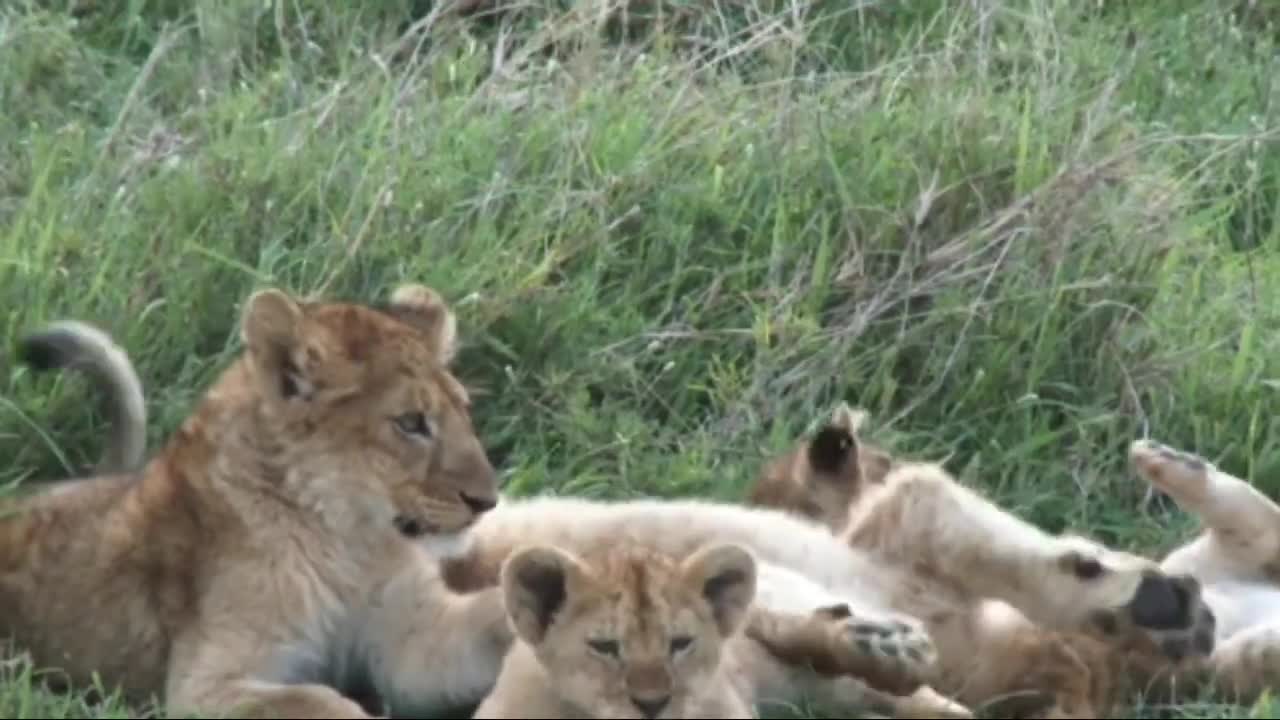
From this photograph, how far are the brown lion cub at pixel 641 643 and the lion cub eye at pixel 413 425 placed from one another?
34 cm

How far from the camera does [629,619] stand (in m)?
5.07

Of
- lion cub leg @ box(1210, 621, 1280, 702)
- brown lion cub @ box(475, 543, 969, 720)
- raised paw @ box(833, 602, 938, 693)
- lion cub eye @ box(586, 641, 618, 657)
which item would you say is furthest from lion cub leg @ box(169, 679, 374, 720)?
lion cub leg @ box(1210, 621, 1280, 702)

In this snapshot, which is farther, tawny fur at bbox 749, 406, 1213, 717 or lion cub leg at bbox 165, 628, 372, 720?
tawny fur at bbox 749, 406, 1213, 717

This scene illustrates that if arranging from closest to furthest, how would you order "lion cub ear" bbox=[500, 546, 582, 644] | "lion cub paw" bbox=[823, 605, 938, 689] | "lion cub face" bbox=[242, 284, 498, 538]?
"lion cub ear" bbox=[500, 546, 582, 644], "lion cub paw" bbox=[823, 605, 938, 689], "lion cub face" bbox=[242, 284, 498, 538]

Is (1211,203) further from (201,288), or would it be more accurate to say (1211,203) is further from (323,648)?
(323,648)

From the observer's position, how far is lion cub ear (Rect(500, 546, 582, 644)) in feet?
17.0

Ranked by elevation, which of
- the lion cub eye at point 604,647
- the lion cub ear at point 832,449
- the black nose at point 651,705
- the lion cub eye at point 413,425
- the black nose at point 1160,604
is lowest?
the lion cub ear at point 832,449

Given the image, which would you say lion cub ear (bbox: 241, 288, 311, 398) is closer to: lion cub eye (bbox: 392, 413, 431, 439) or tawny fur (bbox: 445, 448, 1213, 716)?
lion cub eye (bbox: 392, 413, 431, 439)

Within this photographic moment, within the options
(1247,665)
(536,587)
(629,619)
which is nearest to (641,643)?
(629,619)

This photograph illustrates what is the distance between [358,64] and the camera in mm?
Answer: 7836

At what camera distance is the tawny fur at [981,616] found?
563 cm

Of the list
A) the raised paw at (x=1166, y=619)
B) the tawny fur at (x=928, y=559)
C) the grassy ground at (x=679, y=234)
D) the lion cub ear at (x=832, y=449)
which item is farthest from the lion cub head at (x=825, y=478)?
the raised paw at (x=1166, y=619)

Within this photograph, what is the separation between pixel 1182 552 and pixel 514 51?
7.57ft

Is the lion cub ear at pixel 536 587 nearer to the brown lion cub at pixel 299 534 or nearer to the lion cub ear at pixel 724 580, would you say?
the lion cub ear at pixel 724 580
